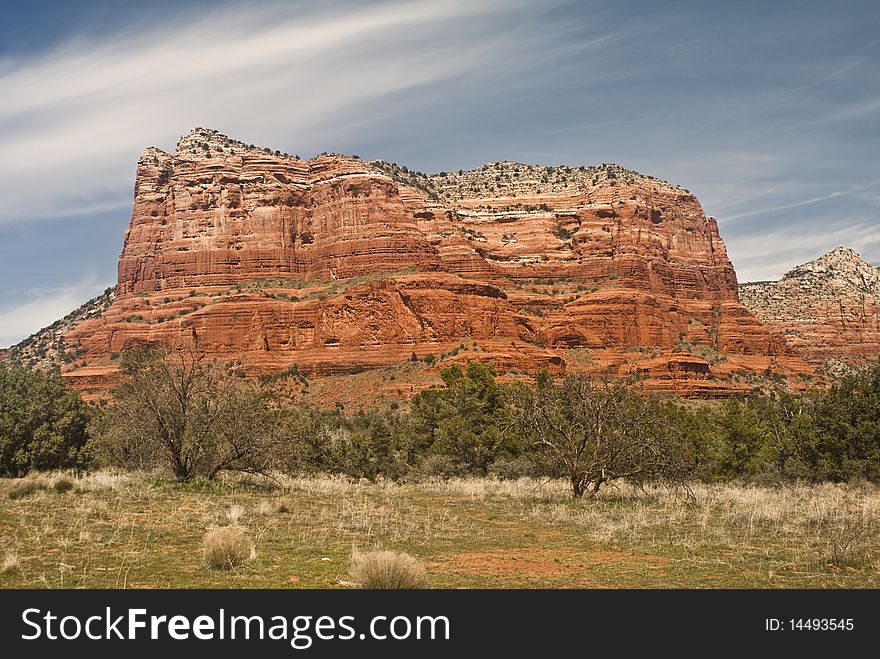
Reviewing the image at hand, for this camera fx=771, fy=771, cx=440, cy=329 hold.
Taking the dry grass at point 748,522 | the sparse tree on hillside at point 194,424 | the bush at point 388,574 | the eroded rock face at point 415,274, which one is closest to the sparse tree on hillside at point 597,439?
the dry grass at point 748,522

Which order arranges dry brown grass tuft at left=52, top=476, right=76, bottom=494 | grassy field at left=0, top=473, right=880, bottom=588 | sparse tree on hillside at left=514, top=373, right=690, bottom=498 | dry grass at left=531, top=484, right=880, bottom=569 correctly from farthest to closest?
sparse tree on hillside at left=514, top=373, right=690, bottom=498 → dry brown grass tuft at left=52, top=476, right=76, bottom=494 → dry grass at left=531, top=484, right=880, bottom=569 → grassy field at left=0, top=473, right=880, bottom=588

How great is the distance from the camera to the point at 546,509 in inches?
819

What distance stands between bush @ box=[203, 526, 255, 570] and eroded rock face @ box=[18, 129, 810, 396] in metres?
73.8

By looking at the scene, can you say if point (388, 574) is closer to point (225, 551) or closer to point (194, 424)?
point (225, 551)

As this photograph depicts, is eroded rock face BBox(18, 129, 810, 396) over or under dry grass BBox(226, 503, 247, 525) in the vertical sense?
over

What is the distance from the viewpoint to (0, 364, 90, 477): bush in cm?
2650

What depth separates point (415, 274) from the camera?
99062 millimetres

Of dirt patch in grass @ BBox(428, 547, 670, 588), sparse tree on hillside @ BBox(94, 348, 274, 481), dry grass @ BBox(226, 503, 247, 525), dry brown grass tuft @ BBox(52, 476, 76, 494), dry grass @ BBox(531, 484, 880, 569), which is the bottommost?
dry grass @ BBox(531, 484, 880, 569)

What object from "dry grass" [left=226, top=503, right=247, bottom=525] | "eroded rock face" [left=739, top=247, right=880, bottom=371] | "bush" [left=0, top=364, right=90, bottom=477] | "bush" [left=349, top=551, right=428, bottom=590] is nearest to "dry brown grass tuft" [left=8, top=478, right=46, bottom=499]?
"dry grass" [left=226, top=503, right=247, bottom=525]

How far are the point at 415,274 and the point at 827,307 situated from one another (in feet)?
330

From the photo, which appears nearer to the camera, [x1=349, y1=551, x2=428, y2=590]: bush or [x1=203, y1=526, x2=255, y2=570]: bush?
[x1=349, y1=551, x2=428, y2=590]: bush

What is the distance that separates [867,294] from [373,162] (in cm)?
10975

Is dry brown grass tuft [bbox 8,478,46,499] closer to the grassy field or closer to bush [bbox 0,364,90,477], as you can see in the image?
the grassy field
